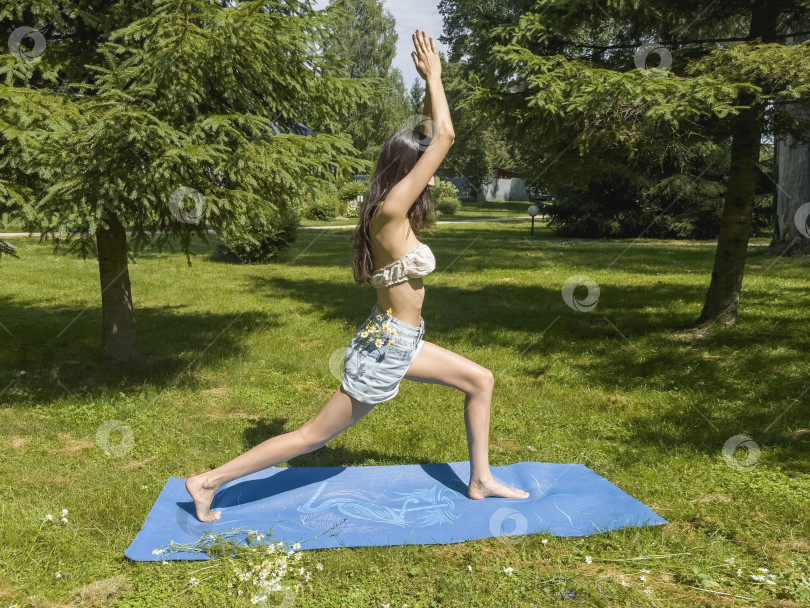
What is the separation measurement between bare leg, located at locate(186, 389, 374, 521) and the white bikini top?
65 cm

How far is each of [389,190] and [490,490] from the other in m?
1.86

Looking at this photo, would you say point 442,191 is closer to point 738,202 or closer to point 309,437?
point 738,202

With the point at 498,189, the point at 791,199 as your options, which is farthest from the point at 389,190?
the point at 498,189

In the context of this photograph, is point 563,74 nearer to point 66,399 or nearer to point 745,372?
point 745,372

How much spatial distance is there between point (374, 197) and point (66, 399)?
394 cm

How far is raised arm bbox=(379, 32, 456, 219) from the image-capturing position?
3143 millimetres

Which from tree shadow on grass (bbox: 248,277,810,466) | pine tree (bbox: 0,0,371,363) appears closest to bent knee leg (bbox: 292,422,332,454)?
pine tree (bbox: 0,0,371,363)

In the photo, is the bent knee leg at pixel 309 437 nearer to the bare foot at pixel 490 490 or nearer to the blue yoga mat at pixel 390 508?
the blue yoga mat at pixel 390 508

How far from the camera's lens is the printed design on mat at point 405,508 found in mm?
3699

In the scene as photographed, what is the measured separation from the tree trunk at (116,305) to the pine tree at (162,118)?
0.38m

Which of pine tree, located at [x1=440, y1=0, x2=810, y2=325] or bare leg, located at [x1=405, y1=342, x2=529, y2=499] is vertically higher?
pine tree, located at [x1=440, y1=0, x2=810, y2=325]

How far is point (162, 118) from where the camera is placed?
4.98m

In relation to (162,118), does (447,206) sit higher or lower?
lower

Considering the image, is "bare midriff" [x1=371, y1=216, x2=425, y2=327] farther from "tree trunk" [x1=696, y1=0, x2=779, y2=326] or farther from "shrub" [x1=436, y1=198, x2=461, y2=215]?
"shrub" [x1=436, y1=198, x2=461, y2=215]
